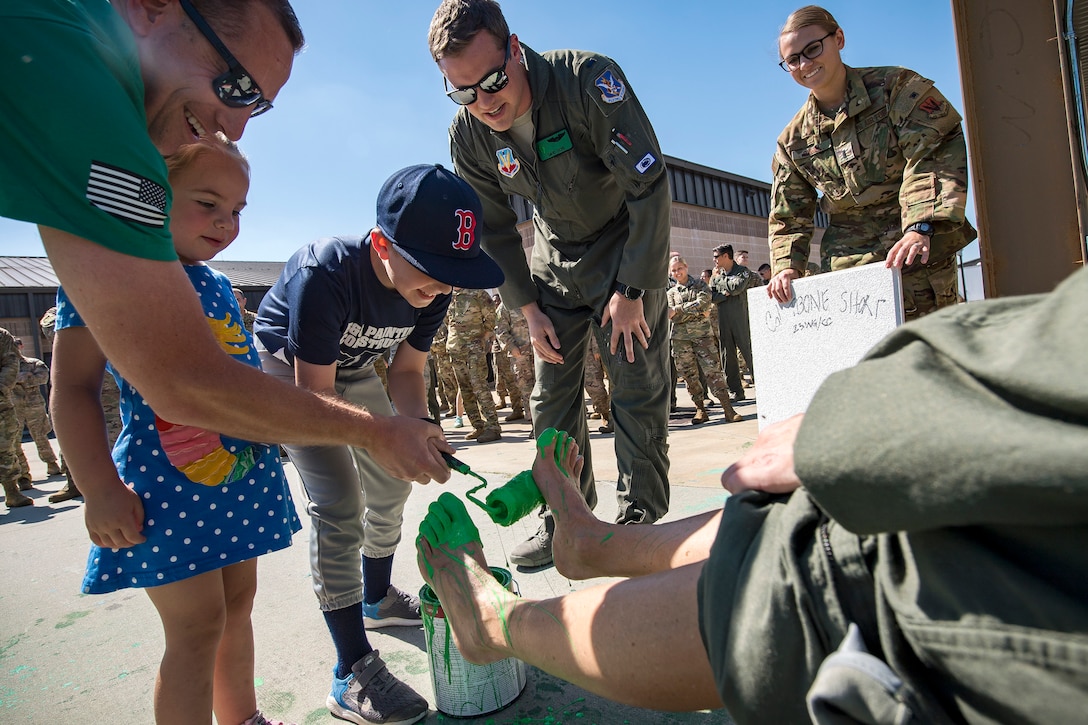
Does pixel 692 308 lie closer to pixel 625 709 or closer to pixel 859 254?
pixel 859 254

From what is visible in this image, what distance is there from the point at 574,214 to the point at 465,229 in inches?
33.9

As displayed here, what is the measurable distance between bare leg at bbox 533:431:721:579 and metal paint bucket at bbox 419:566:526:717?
0.66 feet

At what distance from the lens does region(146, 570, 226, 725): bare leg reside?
54.8 inches

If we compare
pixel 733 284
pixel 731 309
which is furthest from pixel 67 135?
pixel 731 309

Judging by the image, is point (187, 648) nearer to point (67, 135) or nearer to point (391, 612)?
point (391, 612)

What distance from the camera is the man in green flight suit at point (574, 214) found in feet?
7.93

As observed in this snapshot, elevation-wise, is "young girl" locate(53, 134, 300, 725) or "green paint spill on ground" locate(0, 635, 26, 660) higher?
"young girl" locate(53, 134, 300, 725)

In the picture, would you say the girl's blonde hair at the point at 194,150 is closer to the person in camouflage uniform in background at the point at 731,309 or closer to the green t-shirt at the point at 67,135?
the green t-shirt at the point at 67,135

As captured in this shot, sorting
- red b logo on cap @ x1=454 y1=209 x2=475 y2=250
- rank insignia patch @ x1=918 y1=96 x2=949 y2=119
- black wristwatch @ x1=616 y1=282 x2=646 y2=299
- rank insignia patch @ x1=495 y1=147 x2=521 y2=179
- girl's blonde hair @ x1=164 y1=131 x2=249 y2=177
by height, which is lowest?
black wristwatch @ x1=616 y1=282 x2=646 y2=299

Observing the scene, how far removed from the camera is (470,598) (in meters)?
1.44

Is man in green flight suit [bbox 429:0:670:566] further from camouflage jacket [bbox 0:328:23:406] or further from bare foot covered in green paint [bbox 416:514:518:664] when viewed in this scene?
camouflage jacket [bbox 0:328:23:406]

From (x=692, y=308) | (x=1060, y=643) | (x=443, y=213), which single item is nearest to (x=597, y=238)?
(x=443, y=213)

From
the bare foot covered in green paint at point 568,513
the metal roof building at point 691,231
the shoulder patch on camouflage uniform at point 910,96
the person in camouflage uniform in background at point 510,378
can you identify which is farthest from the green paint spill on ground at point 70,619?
the metal roof building at point 691,231

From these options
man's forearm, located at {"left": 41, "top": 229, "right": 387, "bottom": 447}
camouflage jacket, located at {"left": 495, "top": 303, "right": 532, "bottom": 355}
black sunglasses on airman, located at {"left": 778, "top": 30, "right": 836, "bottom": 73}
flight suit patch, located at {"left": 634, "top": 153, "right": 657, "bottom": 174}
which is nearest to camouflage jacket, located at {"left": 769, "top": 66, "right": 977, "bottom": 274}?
black sunglasses on airman, located at {"left": 778, "top": 30, "right": 836, "bottom": 73}
